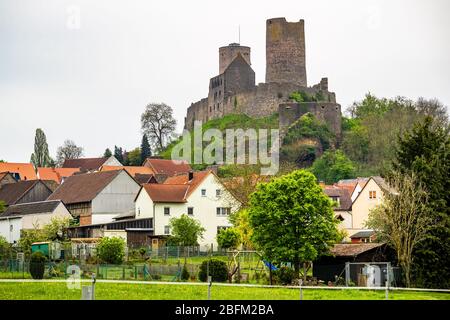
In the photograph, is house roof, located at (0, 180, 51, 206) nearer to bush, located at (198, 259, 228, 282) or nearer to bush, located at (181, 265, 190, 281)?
bush, located at (181, 265, 190, 281)

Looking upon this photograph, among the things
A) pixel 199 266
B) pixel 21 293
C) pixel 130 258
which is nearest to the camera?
pixel 21 293

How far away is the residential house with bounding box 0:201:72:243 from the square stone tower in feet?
204

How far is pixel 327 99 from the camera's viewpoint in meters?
134

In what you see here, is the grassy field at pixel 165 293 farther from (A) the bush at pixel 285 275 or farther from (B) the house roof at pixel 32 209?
(B) the house roof at pixel 32 209

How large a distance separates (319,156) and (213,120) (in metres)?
24.2

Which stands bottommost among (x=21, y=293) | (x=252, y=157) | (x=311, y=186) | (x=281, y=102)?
(x=21, y=293)

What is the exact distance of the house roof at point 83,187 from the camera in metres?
84.0

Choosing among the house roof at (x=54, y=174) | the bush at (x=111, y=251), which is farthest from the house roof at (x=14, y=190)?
the bush at (x=111, y=251)

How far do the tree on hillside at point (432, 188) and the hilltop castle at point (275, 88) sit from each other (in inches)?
2950

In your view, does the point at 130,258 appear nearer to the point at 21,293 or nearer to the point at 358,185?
the point at 21,293

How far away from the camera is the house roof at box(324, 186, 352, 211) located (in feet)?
272

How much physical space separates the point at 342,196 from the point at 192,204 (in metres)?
14.7

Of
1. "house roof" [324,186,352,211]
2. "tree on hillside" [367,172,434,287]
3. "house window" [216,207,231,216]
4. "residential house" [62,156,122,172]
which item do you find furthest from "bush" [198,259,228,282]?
"residential house" [62,156,122,172]

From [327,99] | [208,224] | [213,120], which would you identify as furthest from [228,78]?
[208,224]
